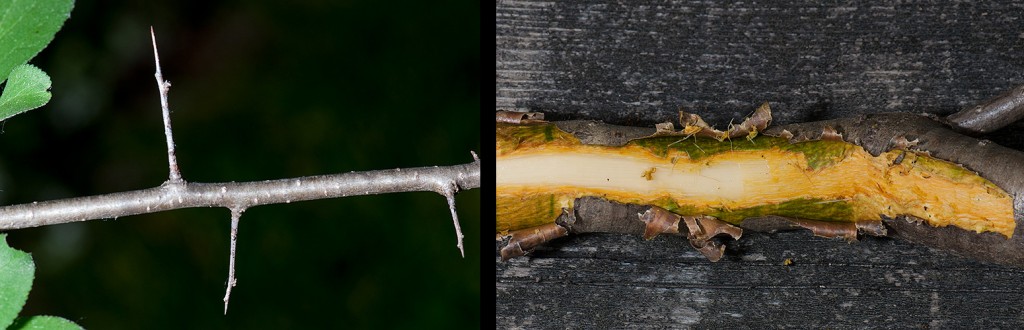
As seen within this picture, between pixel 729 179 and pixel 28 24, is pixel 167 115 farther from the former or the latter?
pixel 729 179

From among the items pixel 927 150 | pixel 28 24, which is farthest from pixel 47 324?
pixel 927 150

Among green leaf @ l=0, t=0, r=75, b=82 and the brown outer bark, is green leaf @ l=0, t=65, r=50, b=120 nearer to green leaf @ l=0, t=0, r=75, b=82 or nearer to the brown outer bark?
green leaf @ l=0, t=0, r=75, b=82

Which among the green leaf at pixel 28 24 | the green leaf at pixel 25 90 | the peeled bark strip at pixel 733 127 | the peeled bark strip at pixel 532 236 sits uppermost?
the green leaf at pixel 28 24

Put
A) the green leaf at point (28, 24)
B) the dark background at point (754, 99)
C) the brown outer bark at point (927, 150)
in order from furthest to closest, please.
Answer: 1. the dark background at point (754, 99)
2. the brown outer bark at point (927, 150)
3. the green leaf at point (28, 24)

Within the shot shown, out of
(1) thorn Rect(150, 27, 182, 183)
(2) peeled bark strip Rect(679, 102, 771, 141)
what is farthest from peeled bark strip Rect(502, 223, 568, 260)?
(1) thorn Rect(150, 27, 182, 183)

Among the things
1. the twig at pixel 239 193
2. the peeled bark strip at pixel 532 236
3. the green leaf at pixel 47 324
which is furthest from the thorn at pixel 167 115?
the peeled bark strip at pixel 532 236

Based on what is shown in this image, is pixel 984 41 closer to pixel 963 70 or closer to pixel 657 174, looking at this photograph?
pixel 963 70

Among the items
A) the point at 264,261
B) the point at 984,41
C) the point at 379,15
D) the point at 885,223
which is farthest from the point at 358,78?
the point at 984,41

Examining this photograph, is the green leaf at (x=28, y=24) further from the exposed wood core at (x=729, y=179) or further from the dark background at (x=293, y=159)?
the exposed wood core at (x=729, y=179)
